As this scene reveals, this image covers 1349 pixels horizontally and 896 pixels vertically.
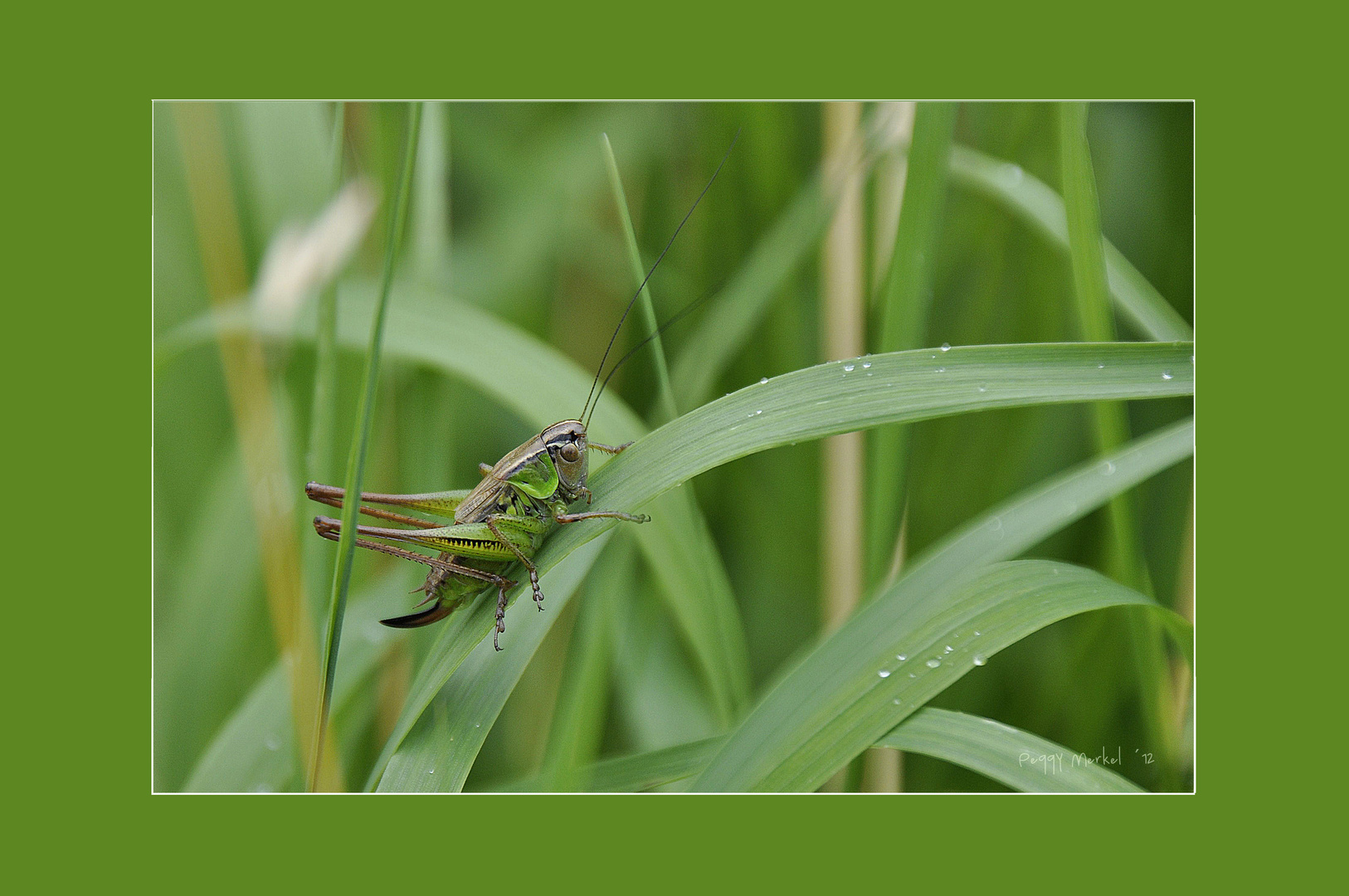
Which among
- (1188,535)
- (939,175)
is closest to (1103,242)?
(939,175)

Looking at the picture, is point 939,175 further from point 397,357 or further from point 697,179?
point 397,357

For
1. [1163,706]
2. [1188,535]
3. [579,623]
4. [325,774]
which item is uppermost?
[1188,535]

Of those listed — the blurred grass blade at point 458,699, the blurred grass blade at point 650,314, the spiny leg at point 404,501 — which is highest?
the blurred grass blade at point 650,314

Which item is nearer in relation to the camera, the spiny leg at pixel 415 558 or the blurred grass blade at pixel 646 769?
the spiny leg at pixel 415 558

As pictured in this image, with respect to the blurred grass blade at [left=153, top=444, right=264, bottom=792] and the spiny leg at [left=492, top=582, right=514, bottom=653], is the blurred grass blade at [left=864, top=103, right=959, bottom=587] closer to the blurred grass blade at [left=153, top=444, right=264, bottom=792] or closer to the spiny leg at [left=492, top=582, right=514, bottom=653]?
the spiny leg at [left=492, top=582, right=514, bottom=653]

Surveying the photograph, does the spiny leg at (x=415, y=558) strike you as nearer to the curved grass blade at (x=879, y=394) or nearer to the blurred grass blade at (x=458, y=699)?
the blurred grass blade at (x=458, y=699)

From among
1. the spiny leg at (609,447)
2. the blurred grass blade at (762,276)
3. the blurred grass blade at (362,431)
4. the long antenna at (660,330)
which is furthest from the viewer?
the blurred grass blade at (762,276)

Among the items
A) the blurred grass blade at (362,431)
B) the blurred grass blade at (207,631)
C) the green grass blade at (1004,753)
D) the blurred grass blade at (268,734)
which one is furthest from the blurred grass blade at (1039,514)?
the blurred grass blade at (207,631)
